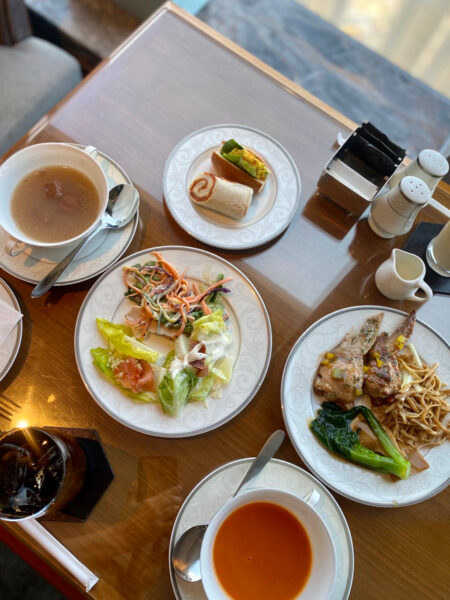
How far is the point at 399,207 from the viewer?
1.53m

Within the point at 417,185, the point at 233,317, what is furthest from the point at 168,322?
the point at 417,185

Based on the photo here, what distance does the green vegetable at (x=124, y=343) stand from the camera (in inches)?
55.6

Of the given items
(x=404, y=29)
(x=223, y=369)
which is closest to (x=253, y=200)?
(x=223, y=369)

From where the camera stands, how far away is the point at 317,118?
5.97 ft

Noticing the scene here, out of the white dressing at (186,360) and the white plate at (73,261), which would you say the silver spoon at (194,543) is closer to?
the white dressing at (186,360)

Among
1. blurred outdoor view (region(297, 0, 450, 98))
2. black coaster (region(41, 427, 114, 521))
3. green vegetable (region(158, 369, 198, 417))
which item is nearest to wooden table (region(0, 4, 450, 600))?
A: black coaster (region(41, 427, 114, 521))

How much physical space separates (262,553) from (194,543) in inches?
7.0

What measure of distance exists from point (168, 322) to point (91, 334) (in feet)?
0.73

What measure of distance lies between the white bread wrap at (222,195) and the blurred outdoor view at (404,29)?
7.62 feet

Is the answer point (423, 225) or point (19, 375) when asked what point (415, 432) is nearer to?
point (423, 225)

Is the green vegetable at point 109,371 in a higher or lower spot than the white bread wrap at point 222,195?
lower

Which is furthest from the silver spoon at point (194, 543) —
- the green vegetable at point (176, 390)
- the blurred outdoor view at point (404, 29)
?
the blurred outdoor view at point (404, 29)

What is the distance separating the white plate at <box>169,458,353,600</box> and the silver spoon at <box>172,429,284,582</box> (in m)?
0.02

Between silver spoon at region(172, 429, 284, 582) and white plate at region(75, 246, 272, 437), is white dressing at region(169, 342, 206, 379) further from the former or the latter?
silver spoon at region(172, 429, 284, 582)
